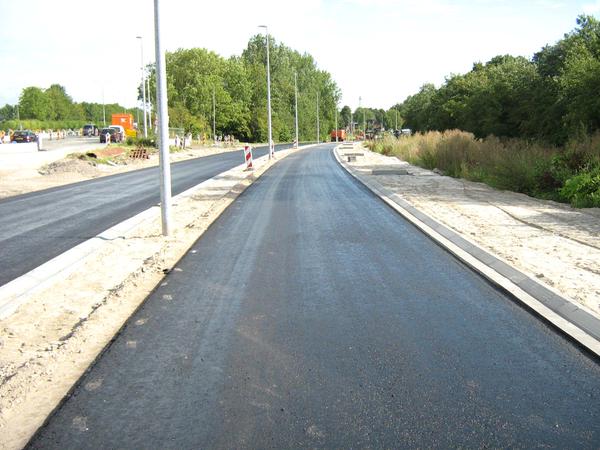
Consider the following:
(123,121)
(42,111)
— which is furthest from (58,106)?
(123,121)

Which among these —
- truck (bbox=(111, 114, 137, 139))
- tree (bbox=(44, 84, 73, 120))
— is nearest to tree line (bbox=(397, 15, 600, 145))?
truck (bbox=(111, 114, 137, 139))

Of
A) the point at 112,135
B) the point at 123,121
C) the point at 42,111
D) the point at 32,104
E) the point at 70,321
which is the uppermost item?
the point at 32,104

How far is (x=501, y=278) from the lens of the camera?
7277 mm

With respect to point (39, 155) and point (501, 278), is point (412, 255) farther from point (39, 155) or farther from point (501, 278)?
point (39, 155)

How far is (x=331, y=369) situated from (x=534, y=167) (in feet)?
49.9

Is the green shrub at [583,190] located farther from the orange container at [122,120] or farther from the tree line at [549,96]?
the orange container at [122,120]

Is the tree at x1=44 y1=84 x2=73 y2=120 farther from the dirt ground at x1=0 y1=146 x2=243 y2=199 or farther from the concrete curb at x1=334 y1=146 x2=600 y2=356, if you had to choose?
the concrete curb at x1=334 y1=146 x2=600 y2=356

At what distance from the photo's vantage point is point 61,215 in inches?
543

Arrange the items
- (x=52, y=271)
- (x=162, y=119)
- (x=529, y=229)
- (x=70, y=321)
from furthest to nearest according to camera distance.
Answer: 1. (x=529, y=229)
2. (x=162, y=119)
3. (x=52, y=271)
4. (x=70, y=321)

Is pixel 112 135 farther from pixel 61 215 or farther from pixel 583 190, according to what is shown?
pixel 583 190

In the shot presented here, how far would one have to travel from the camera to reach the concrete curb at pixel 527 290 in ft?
17.5

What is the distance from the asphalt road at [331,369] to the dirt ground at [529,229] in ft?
2.82

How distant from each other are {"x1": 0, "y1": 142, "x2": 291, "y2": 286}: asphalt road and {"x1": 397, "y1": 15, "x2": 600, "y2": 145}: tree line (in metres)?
13.8

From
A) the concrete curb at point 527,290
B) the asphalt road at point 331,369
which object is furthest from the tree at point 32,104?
the asphalt road at point 331,369
